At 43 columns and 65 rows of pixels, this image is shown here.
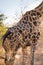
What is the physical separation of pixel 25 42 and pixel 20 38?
669 mm

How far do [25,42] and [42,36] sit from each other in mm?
2358

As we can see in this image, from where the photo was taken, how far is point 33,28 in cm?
1120

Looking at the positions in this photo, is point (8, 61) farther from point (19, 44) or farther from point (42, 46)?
point (42, 46)

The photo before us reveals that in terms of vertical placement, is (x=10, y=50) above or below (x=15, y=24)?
below

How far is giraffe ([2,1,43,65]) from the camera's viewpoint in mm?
11289

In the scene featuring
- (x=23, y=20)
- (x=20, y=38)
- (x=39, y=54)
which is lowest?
(x=39, y=54)

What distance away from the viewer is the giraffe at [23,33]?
11.3 m

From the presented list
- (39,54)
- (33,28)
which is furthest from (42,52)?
(33,28)

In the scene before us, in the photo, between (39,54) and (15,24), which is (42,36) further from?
(15,24)

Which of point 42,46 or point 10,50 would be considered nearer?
point 10,50

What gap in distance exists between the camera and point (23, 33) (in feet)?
37.7

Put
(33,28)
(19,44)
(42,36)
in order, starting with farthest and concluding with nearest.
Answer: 1. (42,36)
2. (19,44)
3. (33,28)

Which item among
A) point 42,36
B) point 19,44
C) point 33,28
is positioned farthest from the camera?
point 42,36

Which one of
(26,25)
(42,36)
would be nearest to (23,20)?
(26,25)
